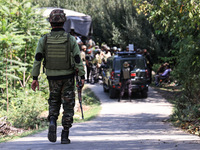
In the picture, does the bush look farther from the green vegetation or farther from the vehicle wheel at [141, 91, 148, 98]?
the vehicle wheel at [141, 91, 148, 98]

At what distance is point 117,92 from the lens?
65.0ft

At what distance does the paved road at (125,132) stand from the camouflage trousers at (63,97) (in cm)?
42

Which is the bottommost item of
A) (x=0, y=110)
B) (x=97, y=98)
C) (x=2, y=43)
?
(x=97, y=98)

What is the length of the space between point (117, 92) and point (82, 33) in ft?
30.0

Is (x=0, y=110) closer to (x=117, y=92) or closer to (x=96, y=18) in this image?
(x=117, y=92)

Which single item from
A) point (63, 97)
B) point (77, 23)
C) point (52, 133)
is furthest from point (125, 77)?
point (52, 133)

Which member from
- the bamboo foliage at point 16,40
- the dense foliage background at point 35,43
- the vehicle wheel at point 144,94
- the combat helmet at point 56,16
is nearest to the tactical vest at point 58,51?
the combat helmet at point 56,16


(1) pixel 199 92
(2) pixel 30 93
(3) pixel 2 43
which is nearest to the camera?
(1) pixel 199 92

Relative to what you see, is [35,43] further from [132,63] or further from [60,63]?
[60,63]

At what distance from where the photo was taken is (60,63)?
611 centimetres

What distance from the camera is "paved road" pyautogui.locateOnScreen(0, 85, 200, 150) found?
5.68 m

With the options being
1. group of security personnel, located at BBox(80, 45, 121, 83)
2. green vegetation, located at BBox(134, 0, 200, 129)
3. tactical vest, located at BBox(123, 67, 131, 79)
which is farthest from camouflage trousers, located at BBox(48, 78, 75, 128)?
group of security personnel, located at BBox(80, 45, 121, 83)

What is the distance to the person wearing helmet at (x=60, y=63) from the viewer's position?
610 centimetres

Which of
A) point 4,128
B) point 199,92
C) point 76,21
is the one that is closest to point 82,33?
point 76,21
